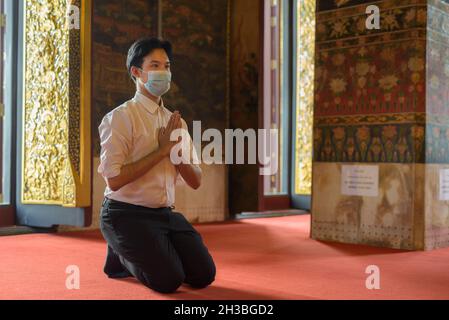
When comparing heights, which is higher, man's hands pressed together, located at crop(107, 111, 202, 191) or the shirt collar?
the shirt collar

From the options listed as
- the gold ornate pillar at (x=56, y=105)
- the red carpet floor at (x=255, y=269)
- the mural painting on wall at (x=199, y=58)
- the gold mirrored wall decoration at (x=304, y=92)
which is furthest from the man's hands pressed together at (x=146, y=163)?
the gold mirrored wall decoration at (x=304, y=92)

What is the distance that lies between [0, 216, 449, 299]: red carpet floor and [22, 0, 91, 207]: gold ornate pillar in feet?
1.51

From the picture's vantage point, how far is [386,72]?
4.66 meters

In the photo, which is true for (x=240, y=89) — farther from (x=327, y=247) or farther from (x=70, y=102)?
(x=327, y=247)

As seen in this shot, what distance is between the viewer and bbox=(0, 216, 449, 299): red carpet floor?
2887 millimetres

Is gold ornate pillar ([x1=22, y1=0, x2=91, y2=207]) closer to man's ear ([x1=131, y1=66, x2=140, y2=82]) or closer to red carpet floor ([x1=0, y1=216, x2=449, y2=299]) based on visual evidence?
red carpet floor ([x1=0, y1=216, x2=449, y2=299])

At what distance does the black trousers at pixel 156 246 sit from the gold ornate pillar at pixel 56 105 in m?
2.19

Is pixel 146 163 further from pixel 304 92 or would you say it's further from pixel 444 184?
pixel 304 92

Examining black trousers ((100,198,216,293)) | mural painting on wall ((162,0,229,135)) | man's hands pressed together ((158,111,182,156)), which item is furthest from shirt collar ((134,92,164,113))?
mural painting on wall ((162,0,229,135))

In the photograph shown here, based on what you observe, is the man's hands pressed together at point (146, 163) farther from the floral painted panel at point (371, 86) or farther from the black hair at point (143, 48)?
the floral painted panel at point (371, 86)

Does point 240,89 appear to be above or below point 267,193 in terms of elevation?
above

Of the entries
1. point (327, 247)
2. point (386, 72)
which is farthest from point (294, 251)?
point (386, 72)

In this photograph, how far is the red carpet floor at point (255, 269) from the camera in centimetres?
289

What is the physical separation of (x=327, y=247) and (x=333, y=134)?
3.02 ft
